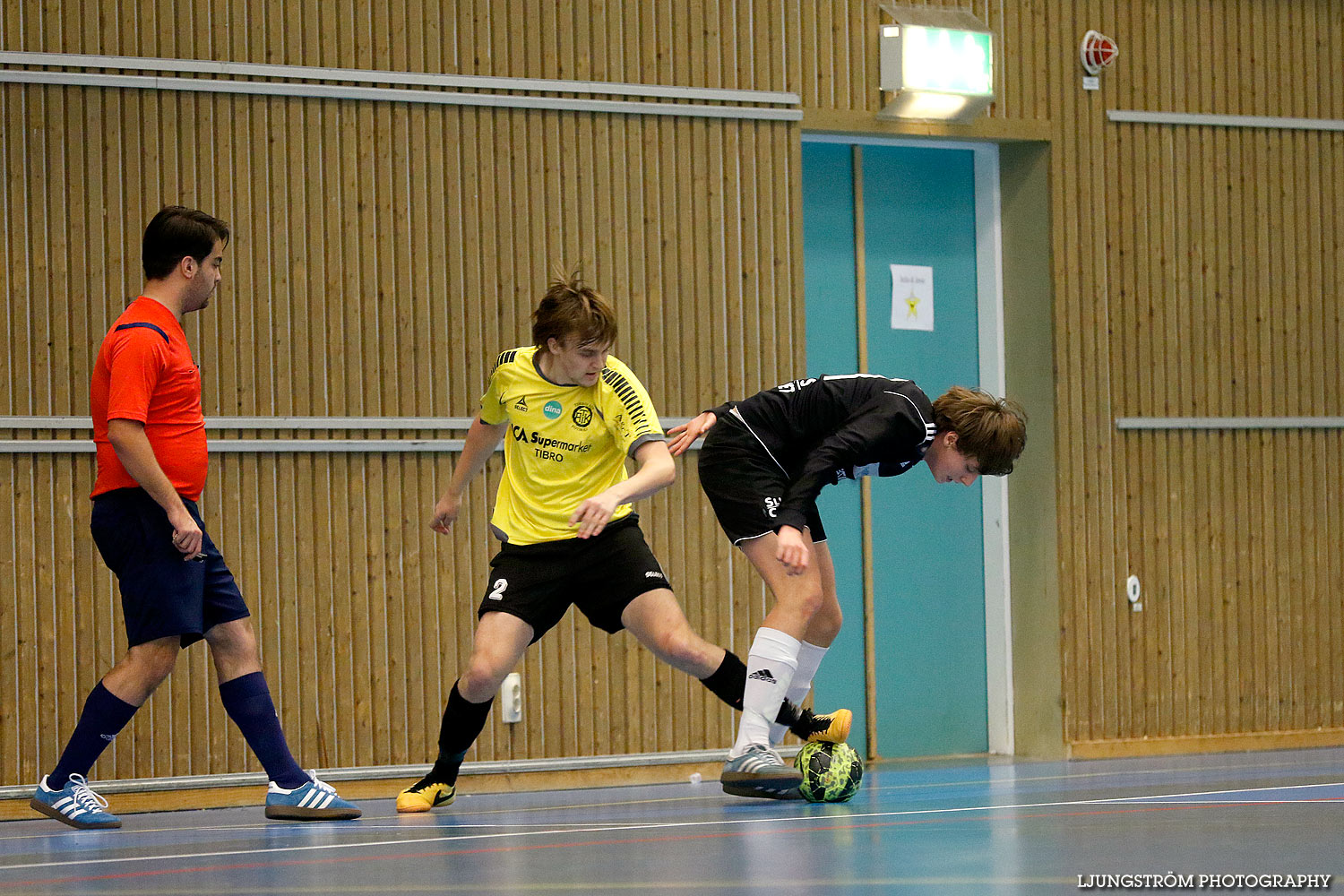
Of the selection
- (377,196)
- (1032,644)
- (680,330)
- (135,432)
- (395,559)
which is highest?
(377,196)

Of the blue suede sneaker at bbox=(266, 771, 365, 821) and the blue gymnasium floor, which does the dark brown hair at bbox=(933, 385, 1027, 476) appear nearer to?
the blue gymnasium floor

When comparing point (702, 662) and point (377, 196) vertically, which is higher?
point (377, 196)

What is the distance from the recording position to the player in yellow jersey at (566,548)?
4578 mm

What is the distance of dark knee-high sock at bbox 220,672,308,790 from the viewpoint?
4.46 metres

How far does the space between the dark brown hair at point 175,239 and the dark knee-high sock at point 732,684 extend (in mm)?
2016

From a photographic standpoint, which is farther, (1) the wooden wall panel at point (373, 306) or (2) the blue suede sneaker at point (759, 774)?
(1) the wooden wall panel at point (373, 306)

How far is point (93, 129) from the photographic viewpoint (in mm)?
5984

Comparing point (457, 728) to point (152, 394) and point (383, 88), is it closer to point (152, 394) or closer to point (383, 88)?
point (152, 394)

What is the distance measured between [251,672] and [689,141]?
3.25 metres

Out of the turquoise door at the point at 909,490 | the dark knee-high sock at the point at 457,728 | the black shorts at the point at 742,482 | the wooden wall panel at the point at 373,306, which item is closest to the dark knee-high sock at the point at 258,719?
the dark knee-high sock at the point at 457,728

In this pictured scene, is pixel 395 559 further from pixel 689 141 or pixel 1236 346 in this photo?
pixel 1236 346

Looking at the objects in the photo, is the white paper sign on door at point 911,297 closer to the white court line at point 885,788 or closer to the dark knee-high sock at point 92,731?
the white court line at point 885,788

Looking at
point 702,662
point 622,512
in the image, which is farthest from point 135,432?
point 702,662

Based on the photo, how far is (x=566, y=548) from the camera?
4629mm
